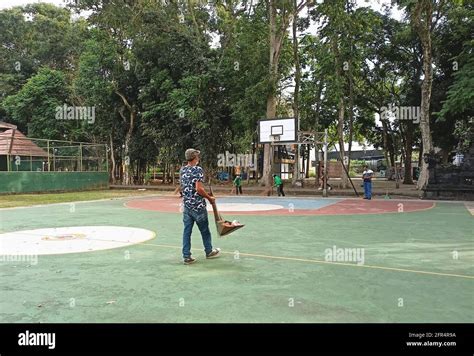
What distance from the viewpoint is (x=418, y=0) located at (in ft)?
69.7

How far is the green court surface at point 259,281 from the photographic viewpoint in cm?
460

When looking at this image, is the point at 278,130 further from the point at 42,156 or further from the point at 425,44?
the point at 42,156

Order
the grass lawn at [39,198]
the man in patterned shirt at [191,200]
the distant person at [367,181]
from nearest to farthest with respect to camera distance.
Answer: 1. the man in patterned shirt at [191,200]
2. the grass lawn at [39,198]
3. the distant person at [367,181]

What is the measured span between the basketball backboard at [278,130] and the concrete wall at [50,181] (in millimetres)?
12549

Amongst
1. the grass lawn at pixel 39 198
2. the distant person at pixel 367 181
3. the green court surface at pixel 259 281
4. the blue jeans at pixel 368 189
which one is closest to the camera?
the green court surface at pixel 259 281

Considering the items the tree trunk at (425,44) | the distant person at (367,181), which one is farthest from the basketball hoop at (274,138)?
the tree trunk at (425,44)

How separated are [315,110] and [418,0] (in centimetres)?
1237

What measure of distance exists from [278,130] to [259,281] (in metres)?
18.2

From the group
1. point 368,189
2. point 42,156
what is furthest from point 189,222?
point 42,156

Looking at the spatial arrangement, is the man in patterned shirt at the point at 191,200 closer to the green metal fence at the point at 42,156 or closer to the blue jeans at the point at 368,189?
the blue jeans at the point at 368,189

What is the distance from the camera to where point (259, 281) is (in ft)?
19.6

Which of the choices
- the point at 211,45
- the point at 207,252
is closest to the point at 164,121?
the point at 211,45

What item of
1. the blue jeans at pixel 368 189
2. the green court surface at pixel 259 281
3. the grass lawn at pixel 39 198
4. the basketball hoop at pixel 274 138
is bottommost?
the green court surface at pixel 259 281

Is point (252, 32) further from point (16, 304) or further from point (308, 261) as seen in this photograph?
point (16, 304)
